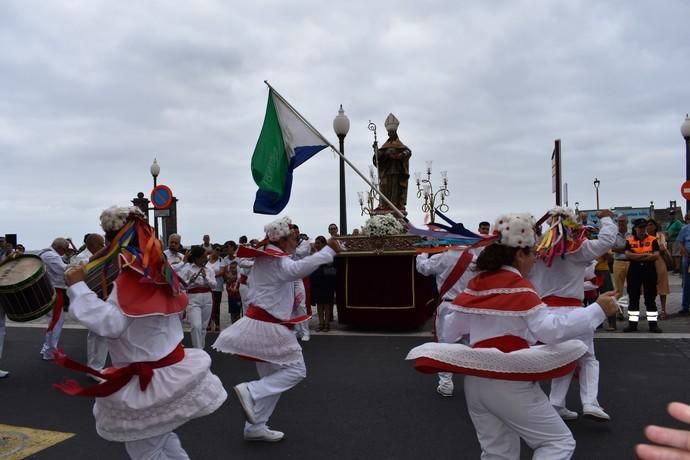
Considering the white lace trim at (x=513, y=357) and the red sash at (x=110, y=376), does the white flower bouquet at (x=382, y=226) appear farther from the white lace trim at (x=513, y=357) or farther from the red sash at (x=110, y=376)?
the red sash at (x=110, y=376)

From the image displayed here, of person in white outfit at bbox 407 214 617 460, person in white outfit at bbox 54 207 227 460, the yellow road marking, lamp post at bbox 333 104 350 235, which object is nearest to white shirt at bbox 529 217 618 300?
person in white outfit at bbox 407 214 617 460

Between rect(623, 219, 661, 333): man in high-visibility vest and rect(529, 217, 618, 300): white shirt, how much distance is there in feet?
15.6

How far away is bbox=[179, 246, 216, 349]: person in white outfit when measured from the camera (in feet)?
26.4

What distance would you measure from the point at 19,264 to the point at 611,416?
21.5 ft

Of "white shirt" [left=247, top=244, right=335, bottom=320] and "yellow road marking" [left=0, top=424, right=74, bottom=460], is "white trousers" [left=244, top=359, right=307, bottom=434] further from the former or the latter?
"yellow road marking" [left=0, top=424, right=74, bottom=460]

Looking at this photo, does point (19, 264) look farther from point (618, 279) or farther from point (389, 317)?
point (618, 279)

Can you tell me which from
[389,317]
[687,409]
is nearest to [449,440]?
[687,409]

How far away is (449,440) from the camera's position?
459 cm

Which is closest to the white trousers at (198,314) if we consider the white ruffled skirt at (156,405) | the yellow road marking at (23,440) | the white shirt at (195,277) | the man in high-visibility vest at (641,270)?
the white shirt at (195,277)

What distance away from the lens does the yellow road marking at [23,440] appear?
179 inches

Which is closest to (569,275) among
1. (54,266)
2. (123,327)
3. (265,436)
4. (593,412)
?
(593,412)

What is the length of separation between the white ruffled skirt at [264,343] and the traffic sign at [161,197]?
32.7 ft

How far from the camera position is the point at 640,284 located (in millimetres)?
9219

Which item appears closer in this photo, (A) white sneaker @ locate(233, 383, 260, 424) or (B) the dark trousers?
(A) white sneaker @ locate(233, 383, 260, 424)
